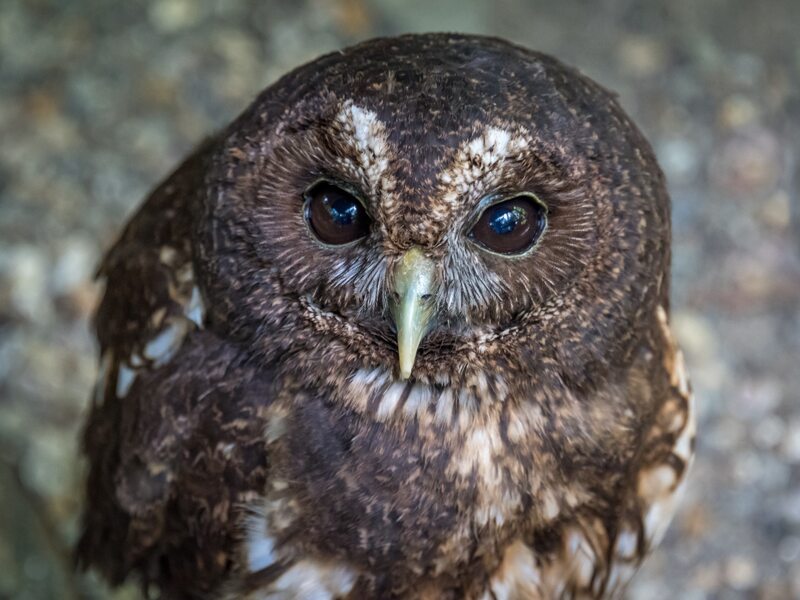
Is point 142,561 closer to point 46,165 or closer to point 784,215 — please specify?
point 46,165

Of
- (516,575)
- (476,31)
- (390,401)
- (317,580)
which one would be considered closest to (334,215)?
(390,401)

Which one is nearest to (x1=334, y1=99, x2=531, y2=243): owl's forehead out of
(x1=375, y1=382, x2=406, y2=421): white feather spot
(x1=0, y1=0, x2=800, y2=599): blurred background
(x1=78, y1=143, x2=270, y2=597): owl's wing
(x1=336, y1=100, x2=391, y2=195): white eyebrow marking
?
(x1=336, y1=100, x2=391, y2=195): white eyebrow marking

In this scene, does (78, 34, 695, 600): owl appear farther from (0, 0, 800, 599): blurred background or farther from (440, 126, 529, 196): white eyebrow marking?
(0, 0, 800, 599): blurred background

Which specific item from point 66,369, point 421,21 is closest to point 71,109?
point 66,369

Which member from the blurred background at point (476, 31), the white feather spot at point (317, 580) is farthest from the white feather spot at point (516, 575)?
the blurred background at point (476, 31)

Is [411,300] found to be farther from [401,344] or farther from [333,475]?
[333,475]

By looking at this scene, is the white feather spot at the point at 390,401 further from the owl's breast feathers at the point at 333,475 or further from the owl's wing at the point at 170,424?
the owl's wing at the point at 170,424
